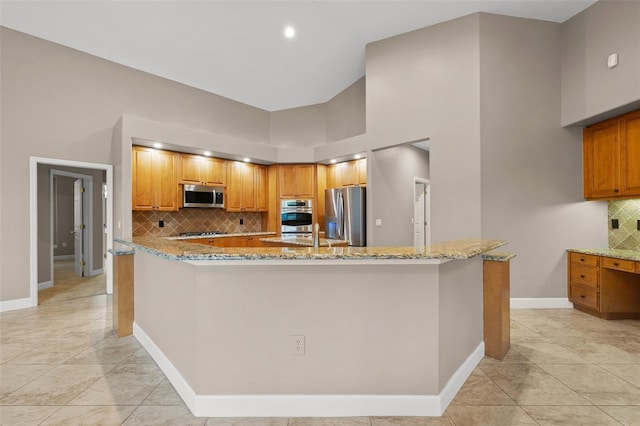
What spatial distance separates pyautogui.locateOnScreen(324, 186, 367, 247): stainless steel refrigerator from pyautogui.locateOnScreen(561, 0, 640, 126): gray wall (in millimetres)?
2877

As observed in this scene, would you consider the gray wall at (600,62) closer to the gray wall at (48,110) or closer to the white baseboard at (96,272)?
the gray wall at (48,110)

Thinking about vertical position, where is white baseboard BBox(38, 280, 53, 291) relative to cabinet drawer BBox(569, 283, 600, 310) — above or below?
below

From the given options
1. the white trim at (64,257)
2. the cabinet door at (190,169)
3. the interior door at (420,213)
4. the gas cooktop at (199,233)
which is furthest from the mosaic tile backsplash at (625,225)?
the white trim at (64,257)

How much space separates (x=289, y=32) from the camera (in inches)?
176

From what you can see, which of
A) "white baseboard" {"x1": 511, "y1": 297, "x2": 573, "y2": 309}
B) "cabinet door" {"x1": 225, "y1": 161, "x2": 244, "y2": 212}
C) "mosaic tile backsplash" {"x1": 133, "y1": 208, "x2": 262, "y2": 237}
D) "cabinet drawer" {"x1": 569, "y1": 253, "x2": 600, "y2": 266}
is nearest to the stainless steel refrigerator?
"cabinet door" {"x1": 225, "y1": 161, "x2": 244, "y2": 212}

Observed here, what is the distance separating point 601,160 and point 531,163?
0.75m

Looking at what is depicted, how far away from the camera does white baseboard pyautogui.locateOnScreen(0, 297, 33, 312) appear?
411 cm

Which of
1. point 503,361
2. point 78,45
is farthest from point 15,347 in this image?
point 503,361

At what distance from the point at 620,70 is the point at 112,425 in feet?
17.3

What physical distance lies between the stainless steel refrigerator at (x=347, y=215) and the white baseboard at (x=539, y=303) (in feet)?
7.17

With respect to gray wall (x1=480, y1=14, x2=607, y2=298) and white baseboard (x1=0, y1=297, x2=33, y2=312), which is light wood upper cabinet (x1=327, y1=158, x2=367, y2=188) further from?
white baseboard (x1=0, y1=297, x2=33, y2=312)

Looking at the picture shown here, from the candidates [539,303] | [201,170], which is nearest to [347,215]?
[201,170]

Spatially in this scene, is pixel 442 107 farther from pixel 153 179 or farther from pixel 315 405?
pixel 153 179

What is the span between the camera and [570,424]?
1.86m
